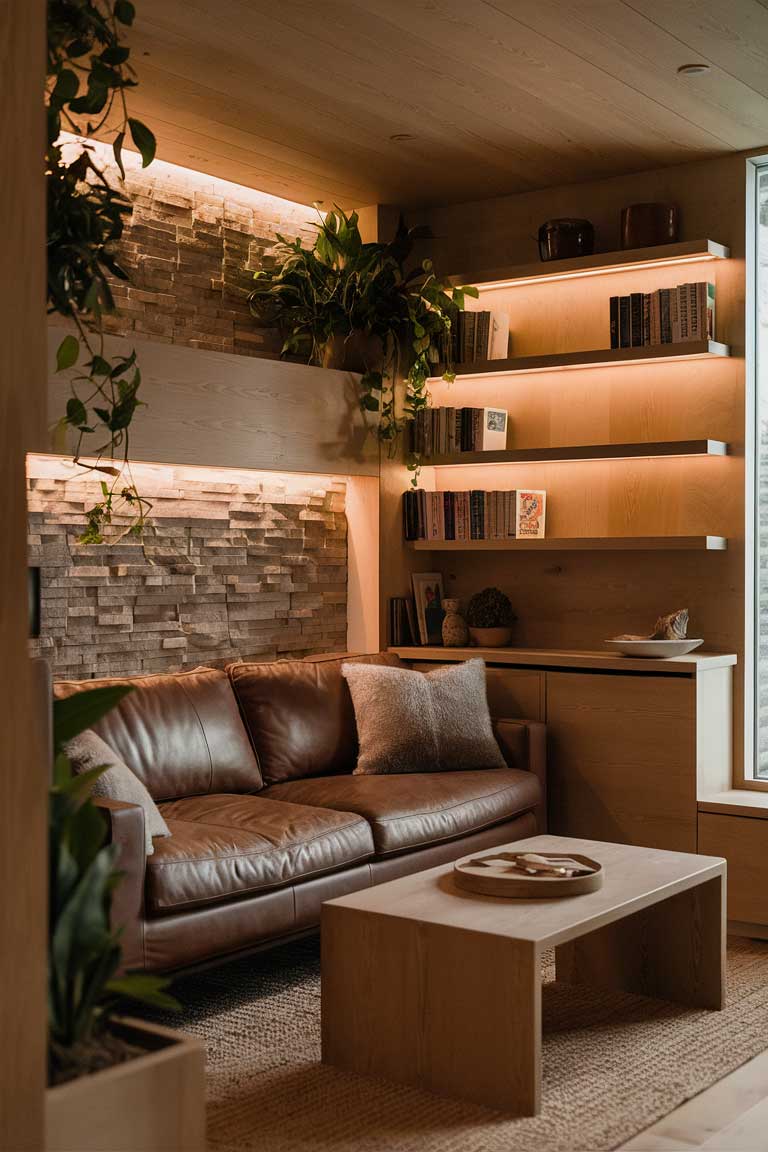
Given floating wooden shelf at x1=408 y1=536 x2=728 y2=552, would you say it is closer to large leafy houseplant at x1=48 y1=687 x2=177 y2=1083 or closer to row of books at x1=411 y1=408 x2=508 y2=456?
row of books at x1=411 y1=408 x2=508 y2=456

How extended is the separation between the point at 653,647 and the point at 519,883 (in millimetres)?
1673

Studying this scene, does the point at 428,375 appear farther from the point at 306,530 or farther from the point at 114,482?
the point at 114,482

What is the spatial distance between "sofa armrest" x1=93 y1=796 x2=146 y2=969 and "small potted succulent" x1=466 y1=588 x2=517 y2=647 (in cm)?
221

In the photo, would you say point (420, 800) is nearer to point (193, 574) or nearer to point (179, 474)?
point (193, 574)

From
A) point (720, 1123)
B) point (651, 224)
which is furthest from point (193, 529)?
point (720, 1123)

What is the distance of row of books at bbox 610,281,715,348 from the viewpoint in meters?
4.54

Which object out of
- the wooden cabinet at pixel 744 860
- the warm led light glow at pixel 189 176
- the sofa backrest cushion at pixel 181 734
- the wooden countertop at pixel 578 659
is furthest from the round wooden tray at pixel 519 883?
the warm led light glow at pixel 189 176

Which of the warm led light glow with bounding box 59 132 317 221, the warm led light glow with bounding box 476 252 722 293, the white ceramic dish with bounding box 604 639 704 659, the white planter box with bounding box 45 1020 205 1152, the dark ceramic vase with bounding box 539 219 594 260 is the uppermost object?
the warm led light glow with bounding box 59 132 317 221

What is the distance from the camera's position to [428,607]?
5230 millimetres

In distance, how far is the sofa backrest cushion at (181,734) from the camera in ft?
12.4

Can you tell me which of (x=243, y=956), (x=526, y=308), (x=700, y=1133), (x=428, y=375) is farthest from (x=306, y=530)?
(x=700, y=1133)

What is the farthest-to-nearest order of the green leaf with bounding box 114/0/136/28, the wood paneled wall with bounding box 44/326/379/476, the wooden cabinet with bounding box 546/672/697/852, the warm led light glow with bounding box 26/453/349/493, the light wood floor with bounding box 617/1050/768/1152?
1. the wooden cabinet with bounding box 546/672/697/852
2. the wood paneled wall with bounding box 44/326/379/476
3. the warm led light glow with bounding box 26/453/349/493
4. the light wood floor with bounding box 617/1050/768/1152
5. the green leaf with bounding box 114/0/136/28

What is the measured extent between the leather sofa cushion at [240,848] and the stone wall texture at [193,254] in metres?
1.70

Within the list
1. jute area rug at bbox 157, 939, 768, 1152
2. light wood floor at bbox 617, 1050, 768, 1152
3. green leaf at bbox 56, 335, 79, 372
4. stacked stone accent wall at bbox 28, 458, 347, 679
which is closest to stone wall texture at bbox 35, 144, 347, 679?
stacked stone accent wall at bbox 28, 458, 347, 679
